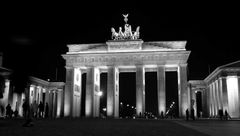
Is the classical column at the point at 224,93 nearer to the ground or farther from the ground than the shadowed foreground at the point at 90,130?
farther from the ground

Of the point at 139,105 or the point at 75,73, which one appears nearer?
the point at 139,105

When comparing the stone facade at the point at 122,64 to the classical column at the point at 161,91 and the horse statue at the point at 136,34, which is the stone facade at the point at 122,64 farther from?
the horse statue at the point at 136,34

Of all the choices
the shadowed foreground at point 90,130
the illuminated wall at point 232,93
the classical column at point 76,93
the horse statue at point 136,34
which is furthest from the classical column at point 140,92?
the shadowed foreground at point 90,130

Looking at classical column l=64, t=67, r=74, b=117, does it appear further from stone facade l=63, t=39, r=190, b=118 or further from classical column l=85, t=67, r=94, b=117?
classical column l=85, t=67, r=94, b=117

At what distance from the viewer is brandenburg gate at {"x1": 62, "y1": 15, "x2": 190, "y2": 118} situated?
5628 cm

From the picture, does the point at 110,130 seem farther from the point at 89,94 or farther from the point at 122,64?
the point at 89,94

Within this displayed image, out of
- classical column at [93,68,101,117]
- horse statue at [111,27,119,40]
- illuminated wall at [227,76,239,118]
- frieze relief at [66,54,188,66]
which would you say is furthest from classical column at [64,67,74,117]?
illuminated wall at [227,76,239,118]

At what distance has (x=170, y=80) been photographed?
3113 inches

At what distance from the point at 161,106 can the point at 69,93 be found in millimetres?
19414

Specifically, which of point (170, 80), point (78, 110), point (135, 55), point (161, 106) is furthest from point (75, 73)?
point (170, 80)

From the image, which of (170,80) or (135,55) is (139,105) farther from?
(170,80)

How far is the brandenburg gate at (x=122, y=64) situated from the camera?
56281 mm

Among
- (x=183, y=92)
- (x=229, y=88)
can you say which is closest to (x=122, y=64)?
(x=183, y=92)

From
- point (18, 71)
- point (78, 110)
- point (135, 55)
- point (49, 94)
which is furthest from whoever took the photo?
point (49, 94)
